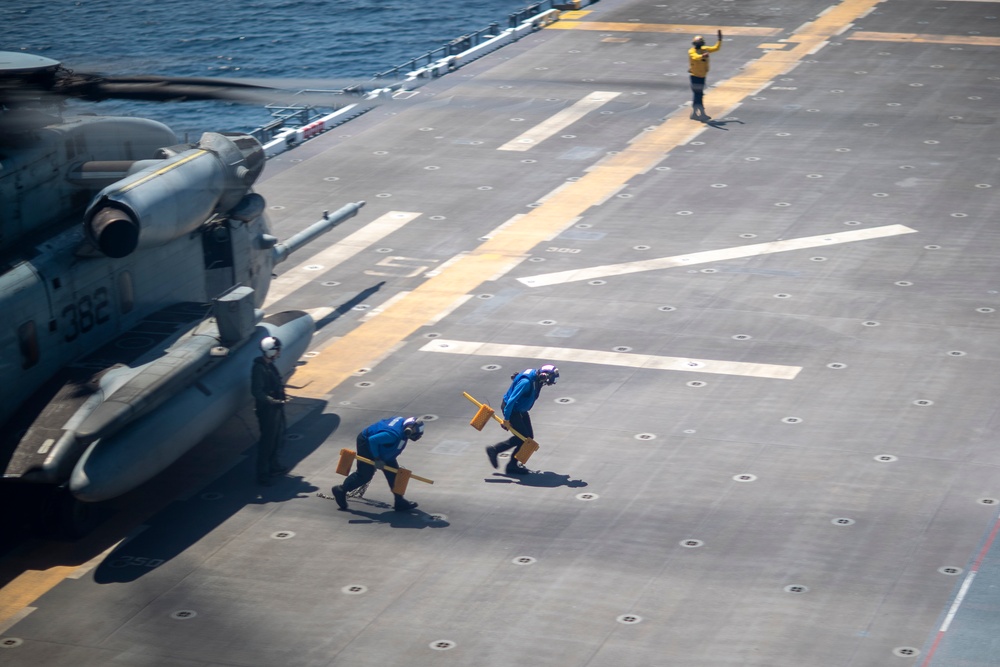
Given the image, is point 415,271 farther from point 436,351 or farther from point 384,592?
point 384,592

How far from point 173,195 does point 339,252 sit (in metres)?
9.69

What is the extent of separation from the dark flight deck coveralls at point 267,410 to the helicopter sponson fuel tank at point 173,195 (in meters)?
2.34

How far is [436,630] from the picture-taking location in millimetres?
16281

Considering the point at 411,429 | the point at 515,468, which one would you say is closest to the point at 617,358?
the point at 515,468

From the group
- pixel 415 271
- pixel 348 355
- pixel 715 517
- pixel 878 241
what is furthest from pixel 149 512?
pixel 878 241

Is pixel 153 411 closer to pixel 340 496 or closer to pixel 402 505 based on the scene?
pixel 340 496

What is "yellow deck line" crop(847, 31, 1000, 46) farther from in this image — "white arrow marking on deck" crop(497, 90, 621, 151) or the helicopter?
the helicopter

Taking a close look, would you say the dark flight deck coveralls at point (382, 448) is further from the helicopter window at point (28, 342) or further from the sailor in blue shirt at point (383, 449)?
the helicopter window at point (28, 342)

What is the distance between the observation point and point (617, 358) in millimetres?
23781

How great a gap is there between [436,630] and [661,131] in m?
22.4

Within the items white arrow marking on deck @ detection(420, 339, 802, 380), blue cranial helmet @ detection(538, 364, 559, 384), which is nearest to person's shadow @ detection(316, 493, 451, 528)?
blue cranial helmet @ detection(538, 364, 559, 384)

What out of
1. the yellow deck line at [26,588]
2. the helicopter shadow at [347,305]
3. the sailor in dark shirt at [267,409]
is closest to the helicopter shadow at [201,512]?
the sailor in dark shirt at [267,409]

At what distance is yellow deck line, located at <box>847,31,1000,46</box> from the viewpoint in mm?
43594

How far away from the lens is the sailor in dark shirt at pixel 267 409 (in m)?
20.0
